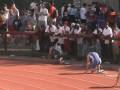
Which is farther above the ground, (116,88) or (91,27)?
(91,27)

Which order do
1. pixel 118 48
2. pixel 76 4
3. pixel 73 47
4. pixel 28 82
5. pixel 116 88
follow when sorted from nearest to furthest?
pixel 116 88 < pixel 28 82 < pixel 118 48 < pixel 73 47 < pixel 76 4

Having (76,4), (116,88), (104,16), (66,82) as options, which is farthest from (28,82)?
(76,4)

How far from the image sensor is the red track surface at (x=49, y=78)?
1789cm

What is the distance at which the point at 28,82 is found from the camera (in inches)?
736

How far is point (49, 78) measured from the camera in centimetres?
1944

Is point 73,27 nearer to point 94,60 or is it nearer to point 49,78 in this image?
point 94,60

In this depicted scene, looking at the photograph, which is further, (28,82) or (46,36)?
(46,36)

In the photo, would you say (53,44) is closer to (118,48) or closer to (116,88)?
(118,48)

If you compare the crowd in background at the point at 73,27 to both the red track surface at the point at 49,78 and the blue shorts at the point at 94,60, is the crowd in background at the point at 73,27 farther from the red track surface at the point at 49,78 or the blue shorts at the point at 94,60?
the blue shorts at the point at 94,60

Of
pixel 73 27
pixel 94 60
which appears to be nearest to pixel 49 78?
pixel 94 60

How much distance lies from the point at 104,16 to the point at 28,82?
6.76m

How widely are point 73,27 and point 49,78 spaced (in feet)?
13.8

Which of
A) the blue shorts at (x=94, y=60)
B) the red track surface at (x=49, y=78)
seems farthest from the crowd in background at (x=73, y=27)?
the blue shorts at (x=94, y=60)

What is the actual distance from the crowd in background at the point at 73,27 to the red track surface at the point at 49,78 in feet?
4.31
